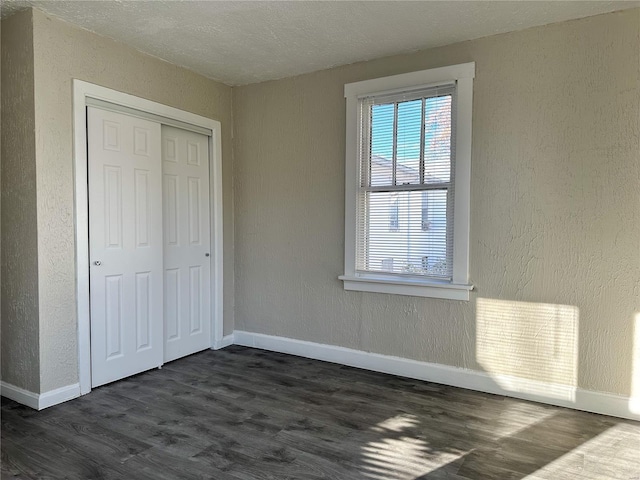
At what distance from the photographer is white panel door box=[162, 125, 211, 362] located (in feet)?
12.4

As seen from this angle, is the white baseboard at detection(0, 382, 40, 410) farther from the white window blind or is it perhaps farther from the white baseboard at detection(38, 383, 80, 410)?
the white window blind

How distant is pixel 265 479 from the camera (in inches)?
81.7

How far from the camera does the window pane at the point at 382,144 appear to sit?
11.5ft

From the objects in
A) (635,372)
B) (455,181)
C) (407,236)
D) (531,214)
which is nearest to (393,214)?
(407,236)

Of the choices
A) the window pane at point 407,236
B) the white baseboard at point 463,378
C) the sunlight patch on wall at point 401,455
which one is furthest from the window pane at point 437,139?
the sunlight patch on wall at point 401,455

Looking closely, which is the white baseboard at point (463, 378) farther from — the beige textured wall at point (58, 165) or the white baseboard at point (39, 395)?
the beige textured wall at point (58, 165)

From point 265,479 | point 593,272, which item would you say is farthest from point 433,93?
point 265,479

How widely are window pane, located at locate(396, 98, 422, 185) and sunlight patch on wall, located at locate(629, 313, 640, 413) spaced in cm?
176

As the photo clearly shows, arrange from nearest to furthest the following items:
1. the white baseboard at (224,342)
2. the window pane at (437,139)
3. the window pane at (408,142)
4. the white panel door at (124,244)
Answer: the white panel door at (124,244), the window pane at (437,139), the window pane at (408,142), the white baseboard at (224,342)

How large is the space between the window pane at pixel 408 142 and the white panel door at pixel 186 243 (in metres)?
1.87

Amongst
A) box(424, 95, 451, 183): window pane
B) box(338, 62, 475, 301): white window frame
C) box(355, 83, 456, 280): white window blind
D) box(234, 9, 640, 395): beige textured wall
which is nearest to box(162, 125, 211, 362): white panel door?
box(234, 9, 640, 395): beige textured wall

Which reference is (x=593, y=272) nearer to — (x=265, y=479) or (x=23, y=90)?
(x=265, y=479)

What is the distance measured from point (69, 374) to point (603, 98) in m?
4.09

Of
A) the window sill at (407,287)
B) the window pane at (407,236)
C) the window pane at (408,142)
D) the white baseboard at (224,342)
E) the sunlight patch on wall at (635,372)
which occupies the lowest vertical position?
the white baseboard at (224,342)
